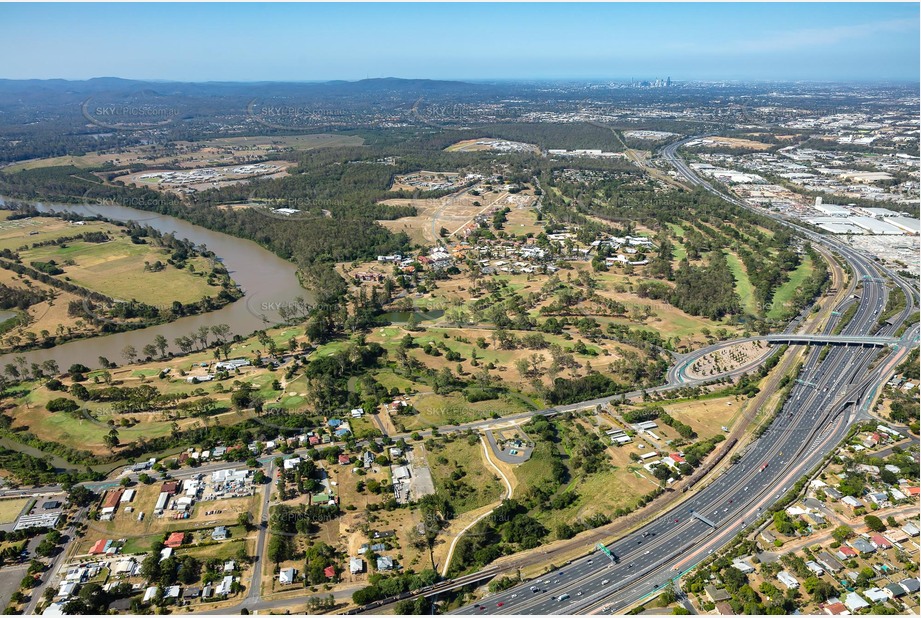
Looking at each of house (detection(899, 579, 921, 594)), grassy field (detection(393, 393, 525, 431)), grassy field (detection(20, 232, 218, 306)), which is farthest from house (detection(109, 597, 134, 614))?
grassy field (detection(20, 232, 218, 306))

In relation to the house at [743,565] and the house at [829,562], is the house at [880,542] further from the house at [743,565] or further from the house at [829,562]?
the house at [743,565]

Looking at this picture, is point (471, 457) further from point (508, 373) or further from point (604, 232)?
point (604, 232)

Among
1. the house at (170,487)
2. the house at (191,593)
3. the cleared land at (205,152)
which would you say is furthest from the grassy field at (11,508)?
the cleared land at (205,152)

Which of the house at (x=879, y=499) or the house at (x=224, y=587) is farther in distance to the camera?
the house at (x=879, y=499)

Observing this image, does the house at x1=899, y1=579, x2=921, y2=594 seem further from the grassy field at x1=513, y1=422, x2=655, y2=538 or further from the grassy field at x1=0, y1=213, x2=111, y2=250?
the grassy field at x1=0, y1=213, x2=111, y2=250

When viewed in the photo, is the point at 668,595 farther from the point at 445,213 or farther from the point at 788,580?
the point at 445,213
